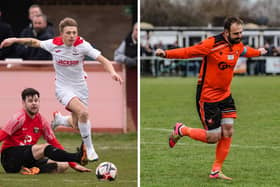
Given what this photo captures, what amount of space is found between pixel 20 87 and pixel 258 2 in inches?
1375

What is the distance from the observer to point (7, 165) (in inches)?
402

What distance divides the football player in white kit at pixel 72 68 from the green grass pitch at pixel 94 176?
17.8 inches

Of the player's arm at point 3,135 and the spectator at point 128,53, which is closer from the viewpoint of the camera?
the player's arm at point 3,135

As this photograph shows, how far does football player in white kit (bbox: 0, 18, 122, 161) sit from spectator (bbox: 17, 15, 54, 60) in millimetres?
3181

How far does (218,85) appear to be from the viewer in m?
9.30

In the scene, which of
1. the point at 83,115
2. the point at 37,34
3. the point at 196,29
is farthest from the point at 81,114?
the point at 196,29

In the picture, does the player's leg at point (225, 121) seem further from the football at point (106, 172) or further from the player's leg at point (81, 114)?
the player's leg at point (81, 114)

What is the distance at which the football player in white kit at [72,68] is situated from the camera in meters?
10.2

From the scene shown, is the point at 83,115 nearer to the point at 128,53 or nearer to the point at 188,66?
the point at 128,53

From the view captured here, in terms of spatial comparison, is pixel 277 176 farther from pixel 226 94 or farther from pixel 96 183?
pixel 96 183

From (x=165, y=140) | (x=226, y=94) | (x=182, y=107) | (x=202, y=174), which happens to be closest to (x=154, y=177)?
(x=202, y=174)

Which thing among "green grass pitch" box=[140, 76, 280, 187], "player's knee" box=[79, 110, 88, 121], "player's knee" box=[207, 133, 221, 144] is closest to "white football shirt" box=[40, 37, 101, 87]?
"player's knee" box=[79, 110, 88, 121]

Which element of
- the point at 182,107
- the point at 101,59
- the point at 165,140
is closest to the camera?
the point at 101,59

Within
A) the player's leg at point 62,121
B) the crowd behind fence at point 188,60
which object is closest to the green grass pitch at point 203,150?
the player's leg at point 62,121
